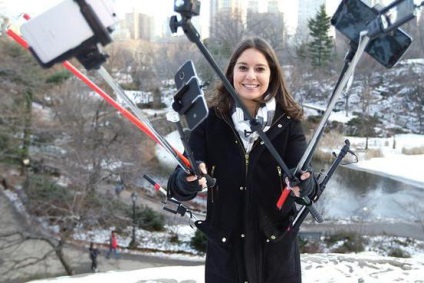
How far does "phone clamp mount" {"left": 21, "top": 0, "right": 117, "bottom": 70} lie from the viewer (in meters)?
1.04

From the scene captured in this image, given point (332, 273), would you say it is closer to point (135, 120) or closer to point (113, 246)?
point (135, 120)

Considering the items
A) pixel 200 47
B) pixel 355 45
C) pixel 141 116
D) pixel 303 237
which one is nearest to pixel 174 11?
pixel 200 47

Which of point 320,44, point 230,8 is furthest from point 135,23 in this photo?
point 320,44

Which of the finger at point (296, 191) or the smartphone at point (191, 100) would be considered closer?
the smartphone at point (191, 100)

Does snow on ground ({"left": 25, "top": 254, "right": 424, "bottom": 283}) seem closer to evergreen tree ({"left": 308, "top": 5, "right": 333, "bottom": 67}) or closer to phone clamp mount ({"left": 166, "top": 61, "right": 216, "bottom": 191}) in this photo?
phone clamp mount ({"left": 166, "top": 61, "right": 216, "bottom": 191})

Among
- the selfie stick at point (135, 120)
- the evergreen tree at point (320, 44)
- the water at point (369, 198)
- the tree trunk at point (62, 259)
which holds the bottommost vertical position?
the water at point (369, 198)

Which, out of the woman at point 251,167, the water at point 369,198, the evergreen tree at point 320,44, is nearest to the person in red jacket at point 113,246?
the water at point 369,198

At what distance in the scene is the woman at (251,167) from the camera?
1.66m

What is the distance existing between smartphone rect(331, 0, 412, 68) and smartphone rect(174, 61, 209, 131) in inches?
19.3

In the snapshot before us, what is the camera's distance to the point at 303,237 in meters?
11.8

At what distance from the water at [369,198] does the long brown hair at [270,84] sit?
11.5 m

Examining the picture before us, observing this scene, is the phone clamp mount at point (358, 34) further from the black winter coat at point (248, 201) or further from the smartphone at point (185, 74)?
the black winter coat at point (248, 201)

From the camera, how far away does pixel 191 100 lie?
1.31 meters

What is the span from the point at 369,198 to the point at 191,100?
15733 millimetres
